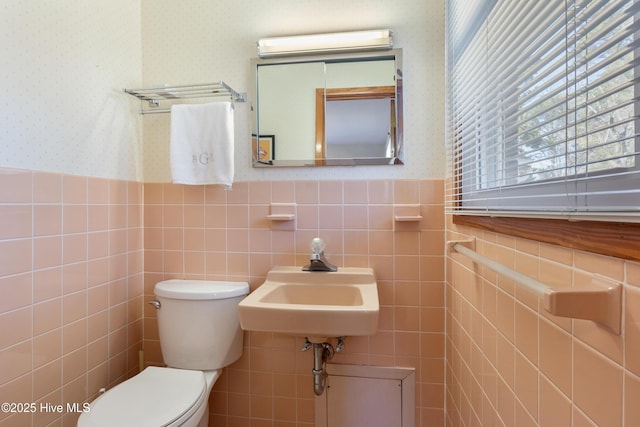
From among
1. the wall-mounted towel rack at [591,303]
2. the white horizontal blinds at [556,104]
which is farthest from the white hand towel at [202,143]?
the wall-mounted towel rack at [591,303]

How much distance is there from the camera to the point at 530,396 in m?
0.70

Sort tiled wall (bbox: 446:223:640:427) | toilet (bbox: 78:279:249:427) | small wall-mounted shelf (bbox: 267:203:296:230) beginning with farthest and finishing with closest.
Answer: small wall-mounted shelf (bbox: 267:203:296:230) < toilet (bbox: 78:279:249:427) < tiled wall (bbox: 446:223:640:427)

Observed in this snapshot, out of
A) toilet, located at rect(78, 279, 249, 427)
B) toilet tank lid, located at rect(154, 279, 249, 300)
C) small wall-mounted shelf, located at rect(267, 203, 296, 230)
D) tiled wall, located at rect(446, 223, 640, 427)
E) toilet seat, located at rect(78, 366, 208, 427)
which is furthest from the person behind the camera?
small wall-mounted shelf, located at rect(267, 203, 296, 230)

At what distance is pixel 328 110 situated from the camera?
1461 millimetres

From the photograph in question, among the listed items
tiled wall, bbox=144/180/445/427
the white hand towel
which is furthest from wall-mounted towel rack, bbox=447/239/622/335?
the white hand towel

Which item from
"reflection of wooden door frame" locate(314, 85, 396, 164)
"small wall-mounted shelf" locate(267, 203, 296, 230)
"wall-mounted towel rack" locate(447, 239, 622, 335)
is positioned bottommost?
"wall-mounted towel rack" locate(447, 239, 622, 335)

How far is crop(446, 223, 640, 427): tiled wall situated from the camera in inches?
17.9

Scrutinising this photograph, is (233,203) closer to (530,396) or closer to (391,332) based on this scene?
(391,332)

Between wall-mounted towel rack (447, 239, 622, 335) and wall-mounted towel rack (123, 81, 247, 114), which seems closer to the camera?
wall-mounted towel rack (447, 239, 622, 335)

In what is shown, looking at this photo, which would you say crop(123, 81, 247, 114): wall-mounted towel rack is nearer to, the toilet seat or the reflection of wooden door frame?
the reflection of wooden door frame

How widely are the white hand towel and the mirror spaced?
15 cm

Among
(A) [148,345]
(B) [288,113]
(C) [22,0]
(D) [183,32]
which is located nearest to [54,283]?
(A) [148,345]

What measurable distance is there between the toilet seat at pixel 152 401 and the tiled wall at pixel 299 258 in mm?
361

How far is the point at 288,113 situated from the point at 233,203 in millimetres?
535
